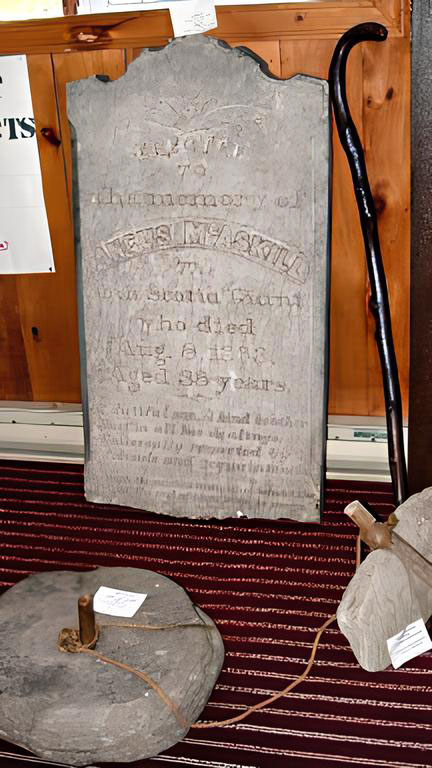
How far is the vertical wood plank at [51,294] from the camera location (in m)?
2.66

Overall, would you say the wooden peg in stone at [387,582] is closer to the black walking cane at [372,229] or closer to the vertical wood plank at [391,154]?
the black walking cane at [372,229]

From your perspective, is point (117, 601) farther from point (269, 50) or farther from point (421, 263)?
point (269, 50)

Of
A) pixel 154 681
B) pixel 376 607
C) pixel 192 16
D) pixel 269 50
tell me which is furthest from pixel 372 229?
pixel 154 681

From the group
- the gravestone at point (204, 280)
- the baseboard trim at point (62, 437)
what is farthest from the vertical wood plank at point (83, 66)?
the baseboard trim at point (62, 437)

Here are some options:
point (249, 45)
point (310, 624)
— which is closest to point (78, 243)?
point (249, 45)

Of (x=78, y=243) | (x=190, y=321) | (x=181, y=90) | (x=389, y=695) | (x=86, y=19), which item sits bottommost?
(x=389, y=695)

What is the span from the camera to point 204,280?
2367 millimetres

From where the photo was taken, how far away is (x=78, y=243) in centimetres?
244

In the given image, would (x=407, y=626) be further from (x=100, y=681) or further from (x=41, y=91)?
(x=41, y=91)

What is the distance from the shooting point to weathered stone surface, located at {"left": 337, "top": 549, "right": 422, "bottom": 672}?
71.8 inches

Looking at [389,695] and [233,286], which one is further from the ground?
[233,286]

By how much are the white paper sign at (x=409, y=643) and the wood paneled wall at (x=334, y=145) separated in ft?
2.89

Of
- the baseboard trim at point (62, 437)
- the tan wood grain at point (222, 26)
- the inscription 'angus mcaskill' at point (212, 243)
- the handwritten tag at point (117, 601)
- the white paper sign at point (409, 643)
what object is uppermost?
the tan wood grain at point (222, 26)

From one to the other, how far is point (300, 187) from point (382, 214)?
1.35ft
